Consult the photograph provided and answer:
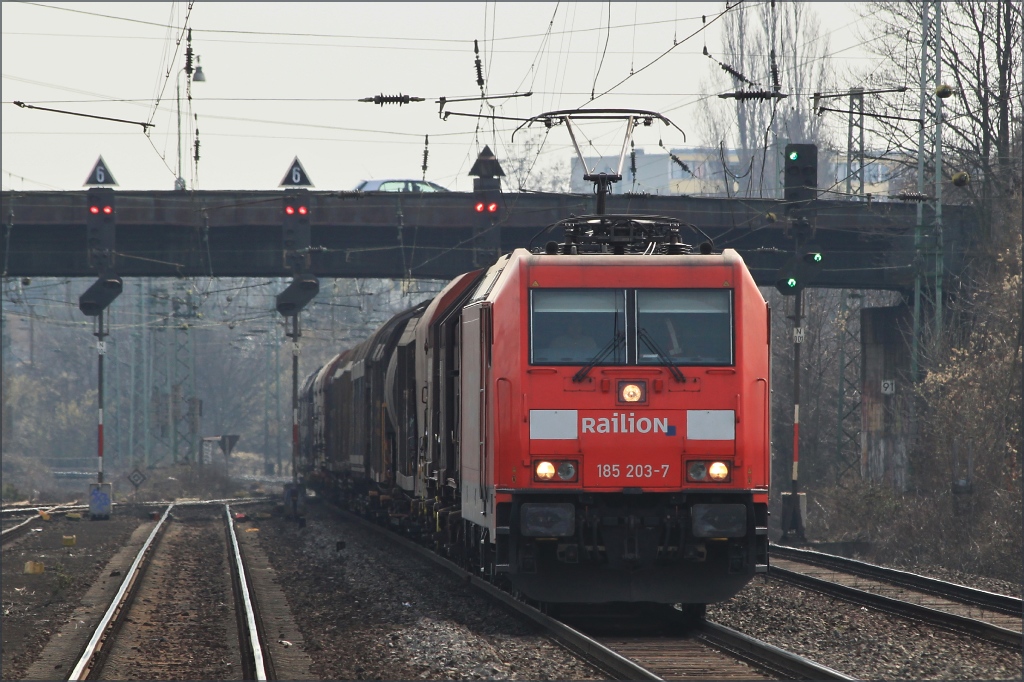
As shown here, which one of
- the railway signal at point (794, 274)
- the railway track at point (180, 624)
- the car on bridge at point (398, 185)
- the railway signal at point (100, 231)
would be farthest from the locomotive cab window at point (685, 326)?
the car on bridge at point (398, 185)

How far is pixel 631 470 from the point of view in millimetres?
11047

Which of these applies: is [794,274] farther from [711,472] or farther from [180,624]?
[180,624]

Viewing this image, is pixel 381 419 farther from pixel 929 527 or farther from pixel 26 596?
pixel 929 527

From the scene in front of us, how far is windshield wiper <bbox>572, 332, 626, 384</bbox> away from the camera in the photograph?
11047mm

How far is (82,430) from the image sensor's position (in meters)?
89.4

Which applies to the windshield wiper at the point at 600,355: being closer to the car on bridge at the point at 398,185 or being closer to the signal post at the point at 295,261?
the signal post at the point at 295,261

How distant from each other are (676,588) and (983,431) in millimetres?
17177

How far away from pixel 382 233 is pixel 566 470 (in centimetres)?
2490

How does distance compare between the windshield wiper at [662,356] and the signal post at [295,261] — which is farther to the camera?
the signal post at [295,261]

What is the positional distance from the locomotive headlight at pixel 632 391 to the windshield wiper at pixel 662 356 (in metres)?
0.28

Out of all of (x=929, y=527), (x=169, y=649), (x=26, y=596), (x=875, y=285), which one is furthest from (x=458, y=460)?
(x=875, y=285)

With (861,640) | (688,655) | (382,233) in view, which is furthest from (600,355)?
(382,233)

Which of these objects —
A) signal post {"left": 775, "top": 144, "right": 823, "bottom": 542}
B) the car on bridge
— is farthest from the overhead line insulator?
the car on bridge

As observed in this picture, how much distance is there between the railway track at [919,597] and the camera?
37.4 feet
